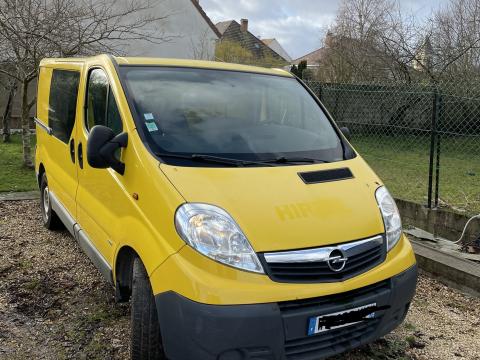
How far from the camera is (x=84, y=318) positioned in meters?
3.49

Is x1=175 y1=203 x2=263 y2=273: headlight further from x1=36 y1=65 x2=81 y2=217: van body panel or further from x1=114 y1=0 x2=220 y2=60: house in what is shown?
x1=114 y1=0 x2=220 y2=60: house

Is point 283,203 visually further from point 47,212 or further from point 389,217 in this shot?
point 47,212

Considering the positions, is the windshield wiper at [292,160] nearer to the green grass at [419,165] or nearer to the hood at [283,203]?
the hood at [283,203]

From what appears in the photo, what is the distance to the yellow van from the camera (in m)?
2.29

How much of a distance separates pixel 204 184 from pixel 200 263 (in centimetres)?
45

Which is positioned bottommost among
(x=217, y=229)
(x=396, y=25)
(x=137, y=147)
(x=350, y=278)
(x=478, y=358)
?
(x=478, y=358)

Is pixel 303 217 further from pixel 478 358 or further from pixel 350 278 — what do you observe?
pixel 478 358

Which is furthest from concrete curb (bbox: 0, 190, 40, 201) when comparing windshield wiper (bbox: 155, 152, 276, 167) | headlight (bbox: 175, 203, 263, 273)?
headlight (bbox: 175, 203, 263, 273)

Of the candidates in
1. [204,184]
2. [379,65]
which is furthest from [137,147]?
[379,65]

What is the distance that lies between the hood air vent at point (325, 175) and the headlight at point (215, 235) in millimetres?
625

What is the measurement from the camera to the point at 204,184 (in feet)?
8.38

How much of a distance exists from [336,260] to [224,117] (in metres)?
1.30

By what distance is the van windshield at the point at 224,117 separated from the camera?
9.66ft

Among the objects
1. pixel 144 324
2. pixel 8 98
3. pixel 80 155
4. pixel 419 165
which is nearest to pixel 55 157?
pixel 80 155
